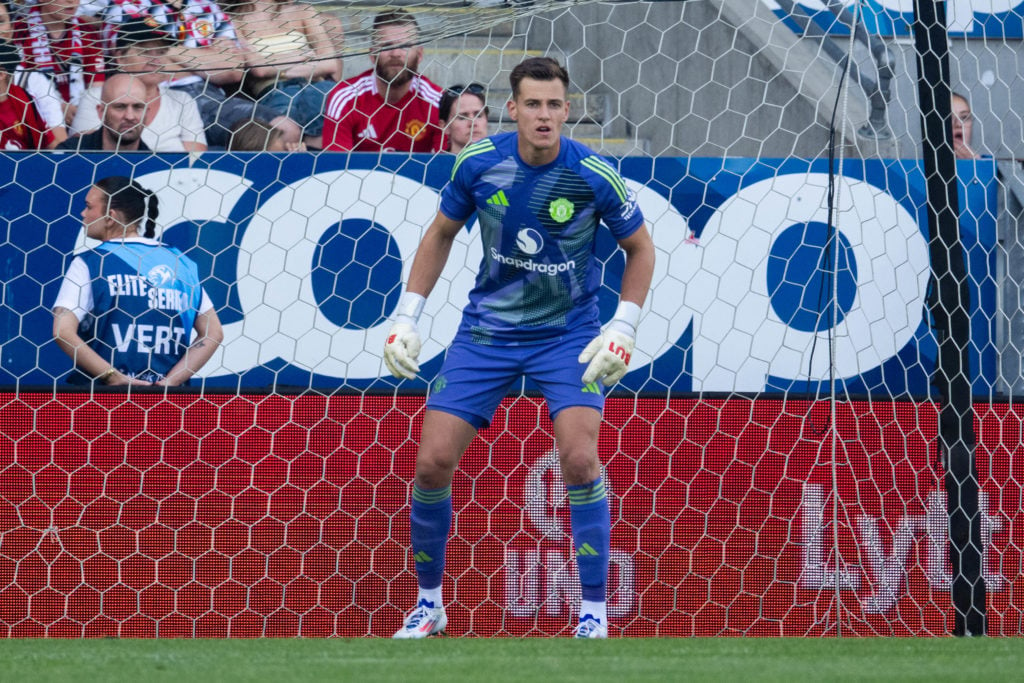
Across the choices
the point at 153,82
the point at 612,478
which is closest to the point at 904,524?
the point at 612,478

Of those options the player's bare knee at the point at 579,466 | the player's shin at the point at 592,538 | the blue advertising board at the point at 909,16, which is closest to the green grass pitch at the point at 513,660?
the player's shin at the point at 592,538

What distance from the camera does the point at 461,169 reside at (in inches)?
152

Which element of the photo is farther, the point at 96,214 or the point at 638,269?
the point at 96,214

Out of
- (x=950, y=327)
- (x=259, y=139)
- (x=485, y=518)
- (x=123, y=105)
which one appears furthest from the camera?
(x=123, y=105)

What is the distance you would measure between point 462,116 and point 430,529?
201cm

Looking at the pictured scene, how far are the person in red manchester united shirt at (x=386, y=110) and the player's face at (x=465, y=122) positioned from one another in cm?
6

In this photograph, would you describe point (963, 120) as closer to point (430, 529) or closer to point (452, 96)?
point (452, 96)

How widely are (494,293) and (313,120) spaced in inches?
72.3

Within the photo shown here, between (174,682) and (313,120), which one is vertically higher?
(313,120)

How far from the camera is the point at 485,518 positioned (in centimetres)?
454

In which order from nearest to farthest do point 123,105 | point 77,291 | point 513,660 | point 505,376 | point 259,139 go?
1. point 513,660
2. point 505,376
3. point 77,291
4. point 259,139
5. point 123,105

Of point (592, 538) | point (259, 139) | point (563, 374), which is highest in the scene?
point (259, 139)

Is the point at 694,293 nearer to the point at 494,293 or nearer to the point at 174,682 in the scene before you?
the point at 494,293

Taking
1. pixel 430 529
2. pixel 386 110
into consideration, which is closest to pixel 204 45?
pixel 386 110
